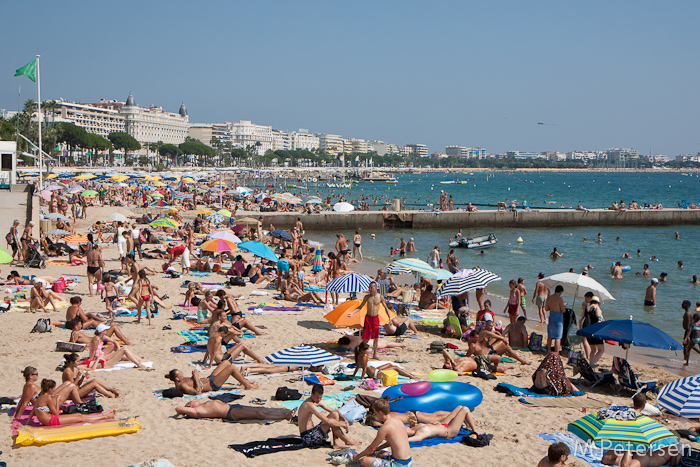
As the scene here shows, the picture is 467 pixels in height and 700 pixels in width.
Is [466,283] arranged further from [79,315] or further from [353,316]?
[79,315]

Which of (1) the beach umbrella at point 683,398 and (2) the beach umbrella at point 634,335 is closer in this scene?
(1) the beach umbrella at point 683,398

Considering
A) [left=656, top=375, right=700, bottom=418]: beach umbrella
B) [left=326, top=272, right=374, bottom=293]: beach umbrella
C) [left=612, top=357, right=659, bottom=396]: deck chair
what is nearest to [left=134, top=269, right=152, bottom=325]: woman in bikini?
[left=326, top=272, right=374, bottom=293]: beach umbrella

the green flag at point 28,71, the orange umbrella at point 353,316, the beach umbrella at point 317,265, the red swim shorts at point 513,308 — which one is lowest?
the beach umbrella at point 317,265

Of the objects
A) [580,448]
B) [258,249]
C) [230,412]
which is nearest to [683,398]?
[580,448]

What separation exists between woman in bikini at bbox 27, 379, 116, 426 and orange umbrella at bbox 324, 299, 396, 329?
4490 millimetres

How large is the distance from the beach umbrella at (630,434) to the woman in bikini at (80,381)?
18.4 ft

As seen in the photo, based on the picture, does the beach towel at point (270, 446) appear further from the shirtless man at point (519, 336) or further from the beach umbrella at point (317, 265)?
the beach umbrella at point (317, 265)

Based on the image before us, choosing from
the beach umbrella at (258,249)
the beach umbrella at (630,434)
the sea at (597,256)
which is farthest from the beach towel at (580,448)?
the beach umbrella at (258,249)

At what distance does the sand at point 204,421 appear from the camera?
608 cm

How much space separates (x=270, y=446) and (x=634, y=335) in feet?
17.9

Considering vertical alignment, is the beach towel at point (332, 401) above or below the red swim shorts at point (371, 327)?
below

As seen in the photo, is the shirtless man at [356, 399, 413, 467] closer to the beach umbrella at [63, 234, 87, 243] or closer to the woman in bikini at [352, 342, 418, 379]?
the woman in bikini at [352, 342, 418, 379]

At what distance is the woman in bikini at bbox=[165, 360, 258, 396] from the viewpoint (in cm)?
783

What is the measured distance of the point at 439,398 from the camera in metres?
7.34
